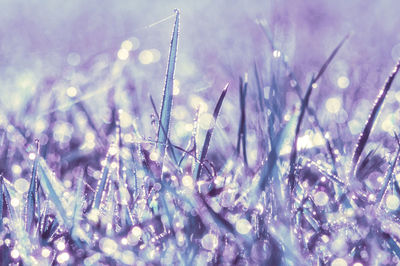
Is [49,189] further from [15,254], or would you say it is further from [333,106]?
[333,106]

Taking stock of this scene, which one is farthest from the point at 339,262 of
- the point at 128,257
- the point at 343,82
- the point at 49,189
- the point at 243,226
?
the point at 343,82

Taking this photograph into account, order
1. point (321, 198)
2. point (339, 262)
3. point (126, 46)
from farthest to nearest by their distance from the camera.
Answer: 1. point (126, 46)
2. point (321, 198)
3. point (339, 262)

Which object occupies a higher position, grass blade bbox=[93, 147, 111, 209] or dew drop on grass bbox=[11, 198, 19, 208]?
dew drop on grass bbox=[11, 198, 19, 208]

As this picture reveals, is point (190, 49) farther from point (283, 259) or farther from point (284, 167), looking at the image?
point (283, 259)

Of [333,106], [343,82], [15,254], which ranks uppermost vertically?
[15,254]

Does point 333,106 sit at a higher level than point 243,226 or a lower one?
lower

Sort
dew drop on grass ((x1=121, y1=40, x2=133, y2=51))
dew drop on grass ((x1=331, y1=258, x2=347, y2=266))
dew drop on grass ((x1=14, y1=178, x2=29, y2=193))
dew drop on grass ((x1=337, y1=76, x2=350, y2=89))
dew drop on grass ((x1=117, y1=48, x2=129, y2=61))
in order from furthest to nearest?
dew drop on grass ((x1=121, y1=40, x2=133, y2=51))
dew drop on grass ((x1=117, y1=48, x2=129, y2=61))
dew drop on grass ((x1=337, y1=76, x2=350, y2=89))
dew drop on grass ((x1=14, y1=178, x2=29, y2=193))
dew drop on grass ((x1=331, y1=258, x2=347, y2=266))

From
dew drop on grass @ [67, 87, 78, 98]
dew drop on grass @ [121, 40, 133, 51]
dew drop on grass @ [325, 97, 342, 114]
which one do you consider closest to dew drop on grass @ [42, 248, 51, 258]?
dew drop on grass @ [325, 97, 342, 114]

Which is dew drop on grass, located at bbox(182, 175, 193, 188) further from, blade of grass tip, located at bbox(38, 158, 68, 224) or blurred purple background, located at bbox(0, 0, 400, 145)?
blurred purple background, located at bbox(0, 0, 400, 145)

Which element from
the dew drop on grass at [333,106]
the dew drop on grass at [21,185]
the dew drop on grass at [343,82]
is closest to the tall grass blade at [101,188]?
the dew drop on grass at [21,185]
